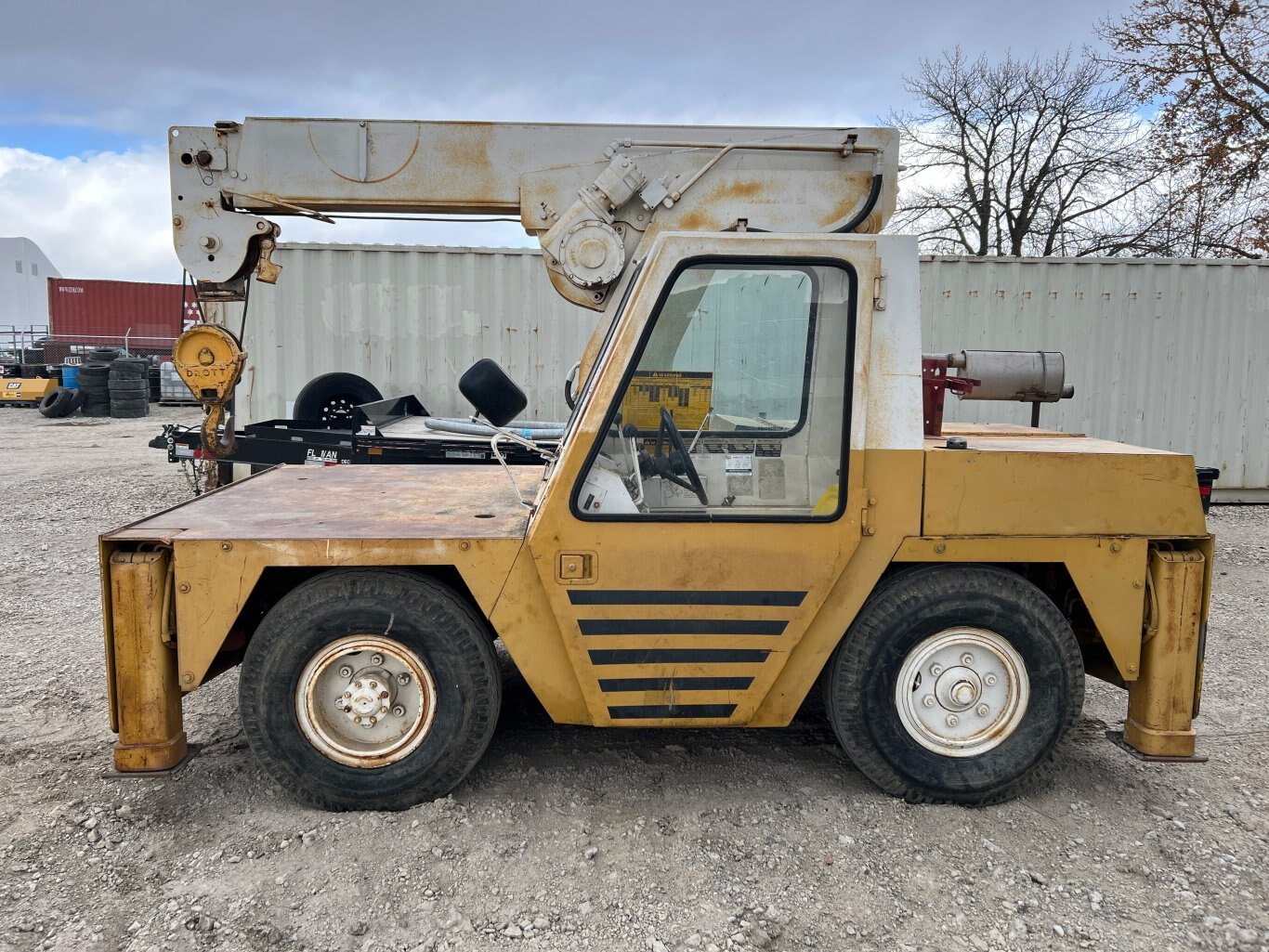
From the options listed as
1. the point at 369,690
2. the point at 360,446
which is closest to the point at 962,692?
the point at 369,690

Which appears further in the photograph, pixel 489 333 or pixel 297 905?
pixel 489 333

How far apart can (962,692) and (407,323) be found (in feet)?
27.1

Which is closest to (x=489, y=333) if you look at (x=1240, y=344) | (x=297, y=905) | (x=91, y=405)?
(x=297, y=905)

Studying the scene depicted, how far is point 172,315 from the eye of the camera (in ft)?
114

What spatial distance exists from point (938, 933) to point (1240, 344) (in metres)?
10.7

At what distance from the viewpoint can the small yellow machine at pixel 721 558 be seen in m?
3.15

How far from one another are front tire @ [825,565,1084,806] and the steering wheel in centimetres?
78

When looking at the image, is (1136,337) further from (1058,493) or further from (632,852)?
(632,852)

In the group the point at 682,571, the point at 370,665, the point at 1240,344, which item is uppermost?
the point at 1240,344

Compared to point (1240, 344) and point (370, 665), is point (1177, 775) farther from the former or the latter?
point (1240, 344)

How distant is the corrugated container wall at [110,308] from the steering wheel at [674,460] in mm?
34141

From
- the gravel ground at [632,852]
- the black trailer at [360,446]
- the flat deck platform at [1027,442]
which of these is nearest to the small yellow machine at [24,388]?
the black trailer at [360,446]

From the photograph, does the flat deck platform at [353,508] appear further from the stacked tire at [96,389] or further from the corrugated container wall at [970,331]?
the stacked tire at [96,389]

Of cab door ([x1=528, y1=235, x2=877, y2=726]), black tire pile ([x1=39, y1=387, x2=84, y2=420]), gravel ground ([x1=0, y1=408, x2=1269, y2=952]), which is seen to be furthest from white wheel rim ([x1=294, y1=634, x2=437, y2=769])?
black tire pile ([x1=39, y1=387, x2=84, y2=420])
